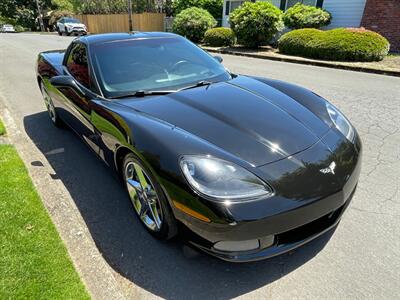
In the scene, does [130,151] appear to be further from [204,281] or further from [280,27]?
[280,27]

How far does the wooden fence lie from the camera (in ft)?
90.1

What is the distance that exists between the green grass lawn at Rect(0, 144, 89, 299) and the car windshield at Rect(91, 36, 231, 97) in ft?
4.13

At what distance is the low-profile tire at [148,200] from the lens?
87.6 inches

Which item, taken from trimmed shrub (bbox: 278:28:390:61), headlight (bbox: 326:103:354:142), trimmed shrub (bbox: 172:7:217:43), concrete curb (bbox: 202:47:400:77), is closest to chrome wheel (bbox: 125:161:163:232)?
headlight (bbox: 326:103:354:142)

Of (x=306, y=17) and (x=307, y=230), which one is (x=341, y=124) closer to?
(x=307, y=230)

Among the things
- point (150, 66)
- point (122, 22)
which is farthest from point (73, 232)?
point (122, 22)

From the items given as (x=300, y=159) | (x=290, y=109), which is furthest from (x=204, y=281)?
(x=290, y=109)

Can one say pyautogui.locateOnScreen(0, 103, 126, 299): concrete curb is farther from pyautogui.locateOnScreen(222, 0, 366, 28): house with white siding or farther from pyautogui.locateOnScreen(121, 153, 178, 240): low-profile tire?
pyautogui.locateOnScreen(222, 0, 366, 28): house with white siding

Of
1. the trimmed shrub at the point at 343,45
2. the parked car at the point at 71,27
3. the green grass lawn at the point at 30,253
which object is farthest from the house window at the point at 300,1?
the parked car at the point at 71,27

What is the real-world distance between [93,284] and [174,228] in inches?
25.5

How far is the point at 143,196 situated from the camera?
2.55 meters

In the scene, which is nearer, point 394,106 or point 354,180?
point 354,180

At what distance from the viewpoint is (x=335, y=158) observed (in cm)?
223

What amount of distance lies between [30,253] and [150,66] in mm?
1996
